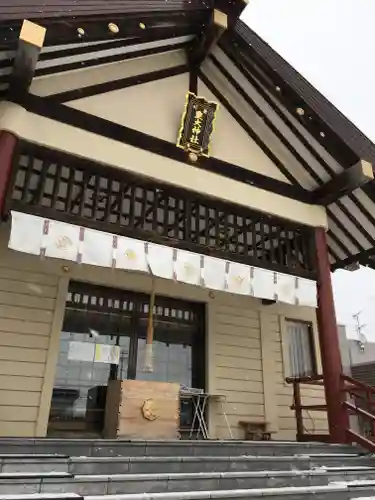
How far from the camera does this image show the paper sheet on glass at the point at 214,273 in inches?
224

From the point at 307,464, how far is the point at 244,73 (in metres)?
5.90

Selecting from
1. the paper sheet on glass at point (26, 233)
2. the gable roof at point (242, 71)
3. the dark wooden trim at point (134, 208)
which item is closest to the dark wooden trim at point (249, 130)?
the gable roof at point (242, 71)

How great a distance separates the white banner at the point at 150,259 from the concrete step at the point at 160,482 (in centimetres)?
261

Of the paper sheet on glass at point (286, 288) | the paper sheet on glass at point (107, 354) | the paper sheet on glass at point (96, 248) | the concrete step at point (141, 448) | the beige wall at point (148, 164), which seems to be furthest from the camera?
the paper sheet on glass at point (107, 354)

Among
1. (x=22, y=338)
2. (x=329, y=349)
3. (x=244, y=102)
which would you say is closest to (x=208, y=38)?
(x=244, y=102)

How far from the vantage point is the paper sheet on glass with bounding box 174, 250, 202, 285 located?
18.1 feet

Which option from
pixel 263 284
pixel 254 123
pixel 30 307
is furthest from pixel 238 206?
pixel 30 307

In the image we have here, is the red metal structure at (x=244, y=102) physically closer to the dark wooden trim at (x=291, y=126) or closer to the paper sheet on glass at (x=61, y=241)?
the dark wooden trim at (x=291, y=126)

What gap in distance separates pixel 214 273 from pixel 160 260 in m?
0.83

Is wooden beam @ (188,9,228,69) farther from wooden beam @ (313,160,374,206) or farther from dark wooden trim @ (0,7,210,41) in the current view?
wooden beam @ (313,160,374,206)

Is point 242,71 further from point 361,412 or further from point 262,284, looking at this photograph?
point 361,412

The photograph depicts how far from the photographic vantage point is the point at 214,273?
18.9ft

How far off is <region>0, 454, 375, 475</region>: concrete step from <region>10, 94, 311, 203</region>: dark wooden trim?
4106mm

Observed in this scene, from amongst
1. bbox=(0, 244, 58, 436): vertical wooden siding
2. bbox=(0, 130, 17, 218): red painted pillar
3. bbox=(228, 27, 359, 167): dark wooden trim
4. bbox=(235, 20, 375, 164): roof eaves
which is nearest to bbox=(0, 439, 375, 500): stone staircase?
bbox=(0, 244, 58, 436): vertical wooden siding
